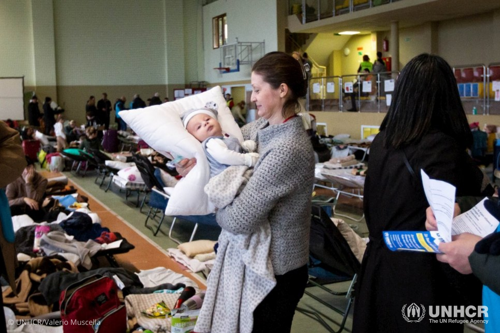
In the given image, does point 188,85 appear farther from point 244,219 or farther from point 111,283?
point 244,219

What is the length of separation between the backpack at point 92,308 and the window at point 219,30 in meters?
22.1

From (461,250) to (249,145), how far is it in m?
1.08

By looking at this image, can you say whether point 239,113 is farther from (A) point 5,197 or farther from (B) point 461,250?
(B) point 461,250

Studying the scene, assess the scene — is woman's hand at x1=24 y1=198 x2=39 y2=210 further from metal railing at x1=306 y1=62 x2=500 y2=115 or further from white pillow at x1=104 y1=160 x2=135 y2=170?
metal railing at x1=306 y1=62 x2=500 y2=115

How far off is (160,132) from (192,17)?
25039 millimetres

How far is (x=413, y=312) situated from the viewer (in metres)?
2.12

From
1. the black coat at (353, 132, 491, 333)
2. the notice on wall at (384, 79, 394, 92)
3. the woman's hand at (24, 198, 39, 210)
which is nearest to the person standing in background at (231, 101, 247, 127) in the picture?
the notice on wall at (384, 79, 394, 92)

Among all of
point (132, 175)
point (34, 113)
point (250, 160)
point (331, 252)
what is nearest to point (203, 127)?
point (250, 160)

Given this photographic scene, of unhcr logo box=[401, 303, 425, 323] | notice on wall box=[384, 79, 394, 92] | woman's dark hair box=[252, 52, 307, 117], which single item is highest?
notice on wall box=[384, 79, 394, 92]

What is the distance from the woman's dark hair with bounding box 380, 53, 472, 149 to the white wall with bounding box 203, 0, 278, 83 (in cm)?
1936

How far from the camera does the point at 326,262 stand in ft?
14.0

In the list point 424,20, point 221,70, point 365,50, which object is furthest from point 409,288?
point 221,70

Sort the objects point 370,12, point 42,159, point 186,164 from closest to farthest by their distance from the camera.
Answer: point 186,164
point 42,159
point 370,12

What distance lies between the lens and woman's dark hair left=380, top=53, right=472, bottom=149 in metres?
2.07
